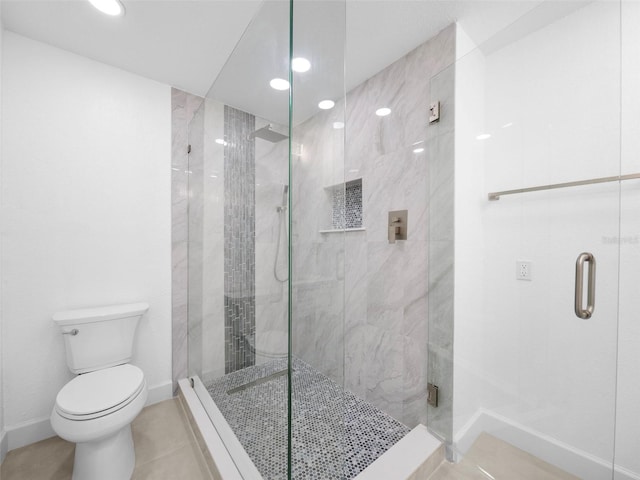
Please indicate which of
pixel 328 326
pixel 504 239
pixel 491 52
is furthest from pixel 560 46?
pixel 328 326

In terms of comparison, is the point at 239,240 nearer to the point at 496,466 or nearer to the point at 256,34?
the point at 256,34

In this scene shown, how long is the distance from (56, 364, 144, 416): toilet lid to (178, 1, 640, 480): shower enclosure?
1.34ft

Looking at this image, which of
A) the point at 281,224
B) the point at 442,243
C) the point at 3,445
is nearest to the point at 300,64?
the point at 281,224

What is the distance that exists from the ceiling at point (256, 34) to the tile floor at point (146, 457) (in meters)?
1.77

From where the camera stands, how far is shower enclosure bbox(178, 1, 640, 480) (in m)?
1.01

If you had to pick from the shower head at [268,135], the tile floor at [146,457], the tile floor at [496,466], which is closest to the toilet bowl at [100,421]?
the tile floor at [146,457]

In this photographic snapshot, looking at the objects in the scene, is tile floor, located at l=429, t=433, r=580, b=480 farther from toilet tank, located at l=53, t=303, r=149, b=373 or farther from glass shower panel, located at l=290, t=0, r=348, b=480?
toilet tank, located at l=53, t=303, r=149, b=373

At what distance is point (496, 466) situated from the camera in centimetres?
128

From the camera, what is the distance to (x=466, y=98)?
1.41 meters

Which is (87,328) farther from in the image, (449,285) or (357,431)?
Answer: (449,285)

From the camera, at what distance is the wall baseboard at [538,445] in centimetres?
113

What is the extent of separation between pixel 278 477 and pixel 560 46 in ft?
6.94

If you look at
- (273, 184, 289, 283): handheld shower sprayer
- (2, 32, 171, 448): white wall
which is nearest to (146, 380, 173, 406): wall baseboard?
(2, 32, 171, 448): white wall

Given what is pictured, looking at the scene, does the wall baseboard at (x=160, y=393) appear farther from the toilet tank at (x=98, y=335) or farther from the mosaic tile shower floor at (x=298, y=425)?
the mosaic tile shower floor at (x=298, y=425)
